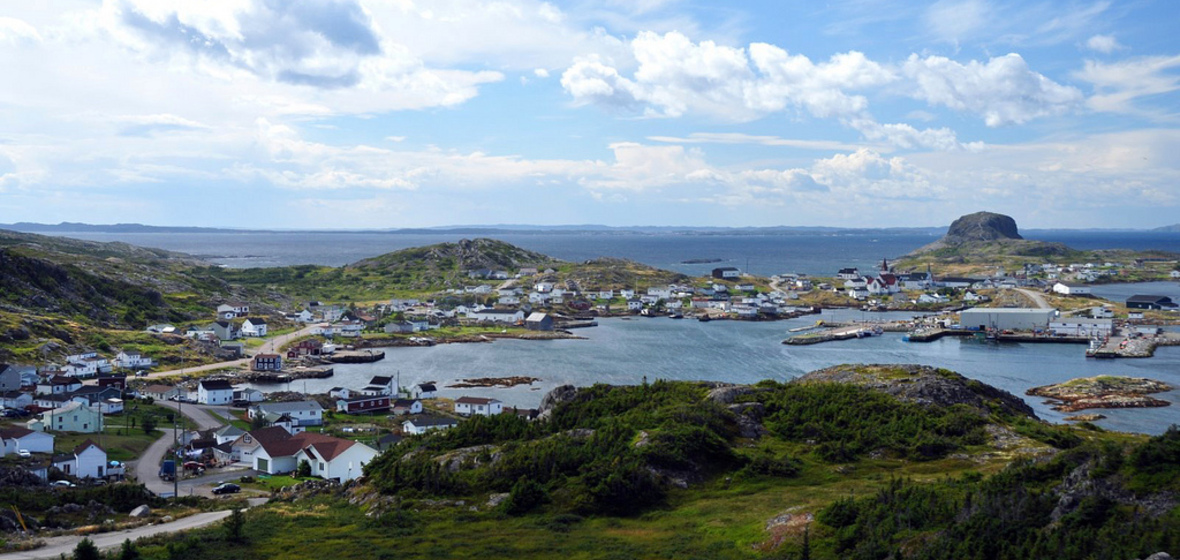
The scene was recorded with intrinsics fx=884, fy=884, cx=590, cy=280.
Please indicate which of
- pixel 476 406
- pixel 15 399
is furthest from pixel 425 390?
pixel 15 399

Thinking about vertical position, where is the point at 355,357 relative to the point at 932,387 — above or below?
below

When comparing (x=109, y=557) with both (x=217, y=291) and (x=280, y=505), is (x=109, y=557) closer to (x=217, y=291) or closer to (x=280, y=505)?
(x=280, y=505)

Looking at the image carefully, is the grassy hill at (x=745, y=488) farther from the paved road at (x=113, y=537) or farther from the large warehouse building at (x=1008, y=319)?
the large warehouse building at (x=1008, y=319)

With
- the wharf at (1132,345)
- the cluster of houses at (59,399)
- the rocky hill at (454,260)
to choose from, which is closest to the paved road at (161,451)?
the cluster of houses at (59,399)

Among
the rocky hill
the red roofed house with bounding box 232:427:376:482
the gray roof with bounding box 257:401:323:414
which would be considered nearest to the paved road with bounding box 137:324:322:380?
the gray roof with bounding box 257:401:323:414

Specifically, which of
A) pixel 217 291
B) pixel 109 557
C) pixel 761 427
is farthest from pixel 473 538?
pixel 217 291

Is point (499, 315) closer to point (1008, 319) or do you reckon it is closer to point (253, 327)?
point (253, 327)

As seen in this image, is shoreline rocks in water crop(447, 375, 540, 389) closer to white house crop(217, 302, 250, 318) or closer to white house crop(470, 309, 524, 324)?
white house crop(470, 309, 524, 324)
